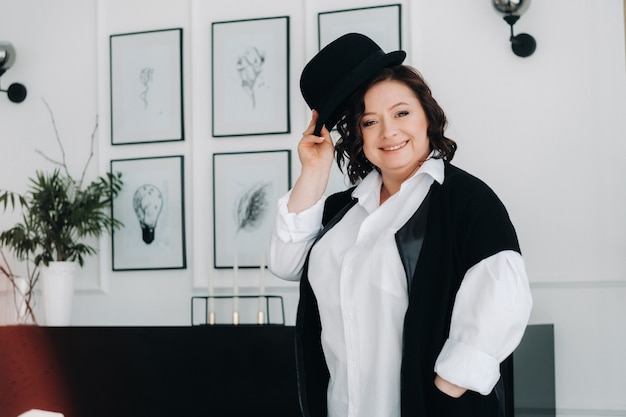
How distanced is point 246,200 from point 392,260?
1.76 meters

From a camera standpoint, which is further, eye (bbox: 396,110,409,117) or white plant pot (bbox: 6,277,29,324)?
white plant pot (bbox: 6,277,29,324)

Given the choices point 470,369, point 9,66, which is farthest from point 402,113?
point 9,66

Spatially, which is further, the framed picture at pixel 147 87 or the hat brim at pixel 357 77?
the framed picture at pixel 147 87

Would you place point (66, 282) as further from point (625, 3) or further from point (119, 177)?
point (625, 3)

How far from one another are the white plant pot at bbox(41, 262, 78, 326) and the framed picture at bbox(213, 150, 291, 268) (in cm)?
64

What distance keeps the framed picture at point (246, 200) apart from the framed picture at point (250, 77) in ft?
0.39

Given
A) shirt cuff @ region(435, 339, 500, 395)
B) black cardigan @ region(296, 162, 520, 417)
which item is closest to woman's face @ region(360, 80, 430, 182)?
black cardigan @ region(296, 162, 520, 417)

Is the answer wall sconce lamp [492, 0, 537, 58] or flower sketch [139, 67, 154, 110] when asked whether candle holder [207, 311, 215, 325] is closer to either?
flower sketch [139, 67, 154, 110]

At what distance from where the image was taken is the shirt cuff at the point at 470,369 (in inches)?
62.4

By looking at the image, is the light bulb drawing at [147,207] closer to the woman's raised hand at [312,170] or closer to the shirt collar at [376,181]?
the woman's raised hand at [312,170]

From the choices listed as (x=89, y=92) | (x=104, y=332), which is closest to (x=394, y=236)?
(x=104, y=332)

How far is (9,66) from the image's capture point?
3.73m

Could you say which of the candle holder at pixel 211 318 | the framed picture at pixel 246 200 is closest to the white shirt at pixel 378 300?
the candle holder at pixel 211 318

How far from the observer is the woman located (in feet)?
5.31
